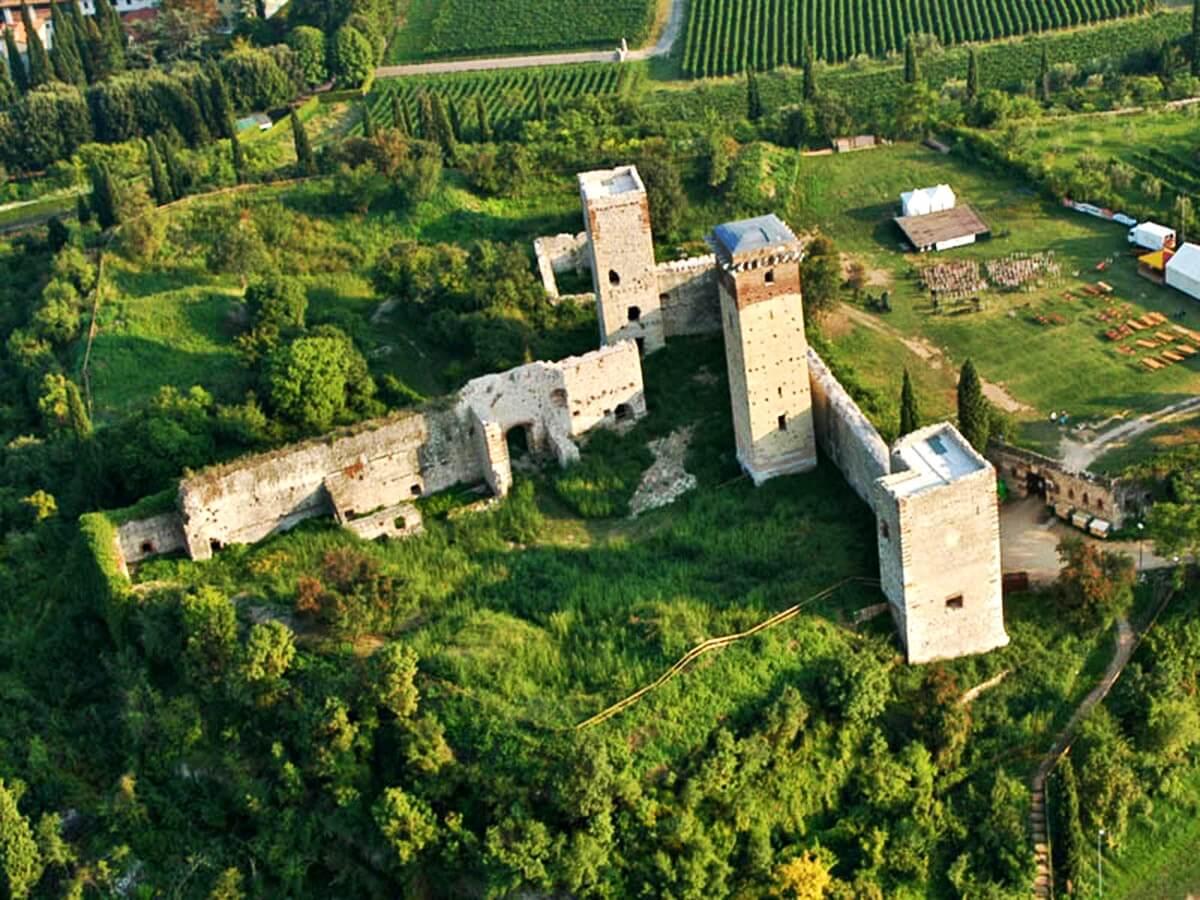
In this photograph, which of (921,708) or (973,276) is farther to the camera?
(973,276)

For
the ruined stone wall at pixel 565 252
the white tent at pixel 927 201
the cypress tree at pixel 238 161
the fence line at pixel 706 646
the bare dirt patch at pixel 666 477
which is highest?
the cypress tree at pixel 238 161

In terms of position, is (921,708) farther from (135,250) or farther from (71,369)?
(135,250)

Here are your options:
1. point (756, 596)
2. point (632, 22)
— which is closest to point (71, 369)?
point (756, 596)

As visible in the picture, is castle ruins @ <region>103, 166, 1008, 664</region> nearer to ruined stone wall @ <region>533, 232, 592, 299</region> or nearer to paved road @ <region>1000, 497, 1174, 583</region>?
paved road @ <region>1000, 497, 1174, 583</region>

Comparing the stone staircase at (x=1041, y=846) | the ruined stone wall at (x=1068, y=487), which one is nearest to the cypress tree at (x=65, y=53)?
the ruined stone wall at (x=1068, y=487)

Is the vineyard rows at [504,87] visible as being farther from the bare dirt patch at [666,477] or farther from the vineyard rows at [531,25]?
the bare dirt patch at [666,477]

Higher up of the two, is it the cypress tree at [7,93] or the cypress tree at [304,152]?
the cypress tree at [7,93]

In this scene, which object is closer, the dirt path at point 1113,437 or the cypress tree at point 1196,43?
the dirt path at point 1113,437
